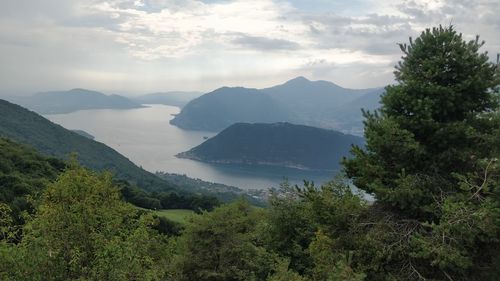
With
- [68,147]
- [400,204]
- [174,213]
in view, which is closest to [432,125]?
[400,204]

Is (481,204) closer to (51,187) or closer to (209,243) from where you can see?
(51,187)

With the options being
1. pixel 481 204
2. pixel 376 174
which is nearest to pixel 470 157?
pixel 481 204

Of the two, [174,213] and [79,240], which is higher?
[79,240]

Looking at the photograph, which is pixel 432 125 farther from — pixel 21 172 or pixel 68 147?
pixel 68 147

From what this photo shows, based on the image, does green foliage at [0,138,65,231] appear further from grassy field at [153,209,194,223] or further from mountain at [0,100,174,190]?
mountain at [0,100,174,190]

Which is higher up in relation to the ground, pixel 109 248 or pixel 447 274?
pixel 109 248

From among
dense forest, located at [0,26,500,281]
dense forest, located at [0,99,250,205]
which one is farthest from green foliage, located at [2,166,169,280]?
dense forest, located at [0,99,250,205]

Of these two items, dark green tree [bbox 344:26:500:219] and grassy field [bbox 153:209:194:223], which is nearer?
dark green tree [bbox 344:26:500:219]
